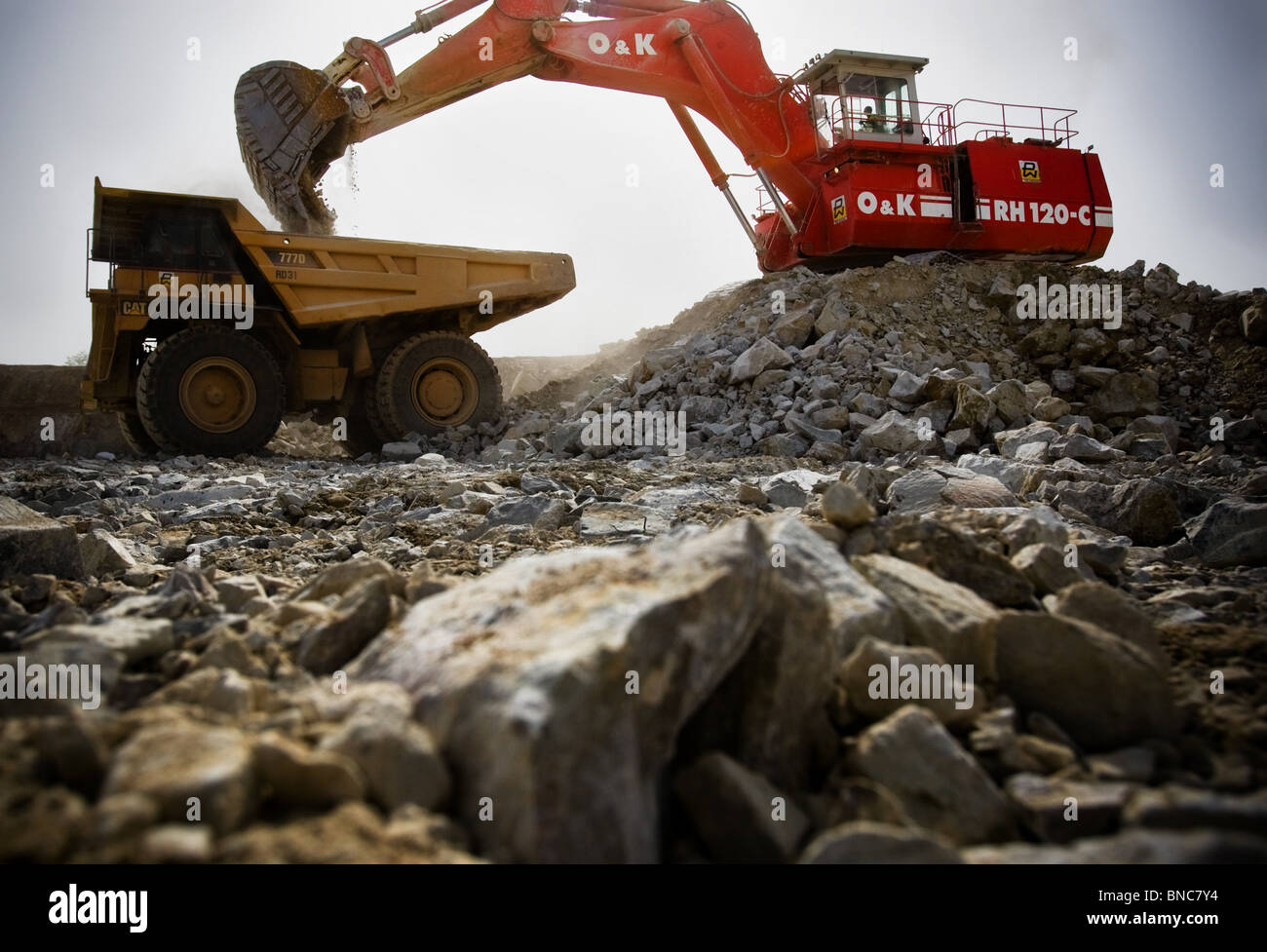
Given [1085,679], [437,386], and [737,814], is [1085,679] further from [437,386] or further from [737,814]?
[437,386]

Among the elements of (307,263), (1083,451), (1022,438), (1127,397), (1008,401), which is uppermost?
(307,263)

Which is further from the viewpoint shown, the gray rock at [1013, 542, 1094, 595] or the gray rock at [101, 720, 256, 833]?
the gray rock at [1013, 542, 1094, 595]

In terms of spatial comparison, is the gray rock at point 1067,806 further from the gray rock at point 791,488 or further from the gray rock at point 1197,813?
the gray rock at point 791,488

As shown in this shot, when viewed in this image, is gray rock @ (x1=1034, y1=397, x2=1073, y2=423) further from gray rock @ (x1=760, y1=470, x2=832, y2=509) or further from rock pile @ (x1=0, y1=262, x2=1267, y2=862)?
rock pile @ (x1=0, y1=262, x2=1267, y2=862)

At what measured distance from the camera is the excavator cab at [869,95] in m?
10.4

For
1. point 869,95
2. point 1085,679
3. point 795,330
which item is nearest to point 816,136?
point 869,95

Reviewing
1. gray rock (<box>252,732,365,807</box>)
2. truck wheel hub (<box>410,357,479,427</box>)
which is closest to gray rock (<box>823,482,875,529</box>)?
gray rock (<box>252,732,365,807</box>)

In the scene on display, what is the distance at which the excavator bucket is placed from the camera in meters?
8.40

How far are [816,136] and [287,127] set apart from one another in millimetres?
5996

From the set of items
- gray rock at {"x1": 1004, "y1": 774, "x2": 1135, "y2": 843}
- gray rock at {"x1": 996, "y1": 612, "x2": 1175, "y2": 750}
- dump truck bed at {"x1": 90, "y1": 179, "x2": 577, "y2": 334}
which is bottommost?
gray rock at {"x1": 1004, "y1": 774, "x2": 1135, "y2": 843}

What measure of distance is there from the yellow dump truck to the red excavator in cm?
104

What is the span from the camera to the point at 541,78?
9836mm
